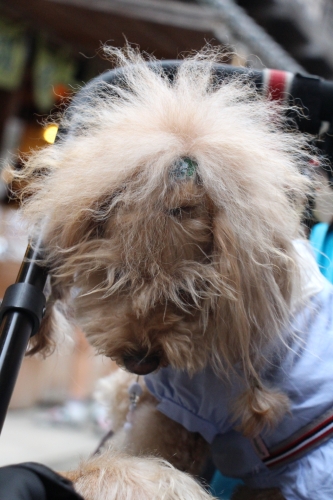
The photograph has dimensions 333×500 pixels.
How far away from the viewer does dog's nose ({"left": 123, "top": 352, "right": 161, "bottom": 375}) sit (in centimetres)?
83

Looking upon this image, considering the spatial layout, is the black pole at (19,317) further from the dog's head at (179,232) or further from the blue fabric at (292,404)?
the blue fabric at (292,404)

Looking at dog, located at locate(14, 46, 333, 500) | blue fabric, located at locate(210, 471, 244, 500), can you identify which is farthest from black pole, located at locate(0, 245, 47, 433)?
blue fabric, located at locate(210, 471, 244, 500)

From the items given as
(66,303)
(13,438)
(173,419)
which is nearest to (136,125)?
(66,303)

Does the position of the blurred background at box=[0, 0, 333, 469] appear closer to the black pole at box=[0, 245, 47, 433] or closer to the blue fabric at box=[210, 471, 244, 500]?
the blue fabric at box=[210, 471, 244, 500]

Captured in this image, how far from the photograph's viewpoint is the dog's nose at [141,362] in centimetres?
83

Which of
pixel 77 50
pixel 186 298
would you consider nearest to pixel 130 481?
pixel 186 298

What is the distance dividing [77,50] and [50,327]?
3.72 meters

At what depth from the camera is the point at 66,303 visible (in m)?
1.05

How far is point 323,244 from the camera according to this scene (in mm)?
1301

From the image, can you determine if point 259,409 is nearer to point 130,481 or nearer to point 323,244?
point 130,481

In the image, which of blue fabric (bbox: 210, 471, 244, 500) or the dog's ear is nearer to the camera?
the dog's ear

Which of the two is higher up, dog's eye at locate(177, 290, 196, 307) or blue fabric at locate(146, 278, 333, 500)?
dog's eye at locate(177, 290, 196, 307)

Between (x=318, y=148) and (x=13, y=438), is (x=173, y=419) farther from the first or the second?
(x=13, y=438)

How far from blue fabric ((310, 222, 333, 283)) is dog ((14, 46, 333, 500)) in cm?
25
